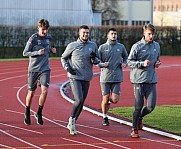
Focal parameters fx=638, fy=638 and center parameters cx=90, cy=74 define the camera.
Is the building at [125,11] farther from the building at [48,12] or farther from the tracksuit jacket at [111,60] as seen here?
the tracksuit jacket at [111,60]

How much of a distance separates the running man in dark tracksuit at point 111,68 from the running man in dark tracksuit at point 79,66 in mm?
967

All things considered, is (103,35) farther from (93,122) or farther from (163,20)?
(163,20)

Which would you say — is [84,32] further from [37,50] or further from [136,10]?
[136,10]

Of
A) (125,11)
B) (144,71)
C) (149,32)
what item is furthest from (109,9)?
(149,32)

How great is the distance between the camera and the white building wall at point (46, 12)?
2163 inches

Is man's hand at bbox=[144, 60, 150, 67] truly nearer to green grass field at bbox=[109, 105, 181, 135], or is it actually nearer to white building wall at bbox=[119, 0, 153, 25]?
green grass field at bbox=[109, 105, 181, 135]

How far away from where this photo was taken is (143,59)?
11398 mm

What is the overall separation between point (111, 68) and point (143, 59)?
5.54ft

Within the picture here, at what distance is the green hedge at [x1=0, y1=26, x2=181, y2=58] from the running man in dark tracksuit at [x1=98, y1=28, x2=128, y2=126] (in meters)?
33.5

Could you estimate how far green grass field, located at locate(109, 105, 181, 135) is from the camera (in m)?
12.8

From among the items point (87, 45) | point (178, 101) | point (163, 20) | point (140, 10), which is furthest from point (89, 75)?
point (163, 20)

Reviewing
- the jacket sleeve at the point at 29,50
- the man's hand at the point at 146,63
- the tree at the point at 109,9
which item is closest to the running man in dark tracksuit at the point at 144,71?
the man's hand at the point at 146,63

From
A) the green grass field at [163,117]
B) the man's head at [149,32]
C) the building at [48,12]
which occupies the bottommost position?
the green grass field at [163,117]

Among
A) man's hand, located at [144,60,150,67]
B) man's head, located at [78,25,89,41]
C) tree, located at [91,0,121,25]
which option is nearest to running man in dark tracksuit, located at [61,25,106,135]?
man's head, located at [78,25,89,41]
